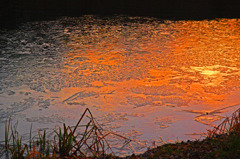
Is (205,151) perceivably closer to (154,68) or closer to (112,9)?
(154,68)

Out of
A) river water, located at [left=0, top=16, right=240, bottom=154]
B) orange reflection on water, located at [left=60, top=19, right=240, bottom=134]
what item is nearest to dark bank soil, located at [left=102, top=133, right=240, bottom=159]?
river water, located at [left=0, top=16, right=240, bottom=154]

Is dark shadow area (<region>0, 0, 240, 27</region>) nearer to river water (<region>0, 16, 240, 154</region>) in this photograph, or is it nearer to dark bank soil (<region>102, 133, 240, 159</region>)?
river water (<region>0, 16, 240, 154</region>)

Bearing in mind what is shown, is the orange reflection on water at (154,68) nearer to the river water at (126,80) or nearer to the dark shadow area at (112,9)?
the river water at (126,80)

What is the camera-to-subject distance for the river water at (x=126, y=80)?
409 centimetres

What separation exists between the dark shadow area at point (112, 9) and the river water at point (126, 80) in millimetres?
3691

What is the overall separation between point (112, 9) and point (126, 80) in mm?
10670

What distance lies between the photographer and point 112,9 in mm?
15711

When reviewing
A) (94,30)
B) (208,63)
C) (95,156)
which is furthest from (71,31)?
(95,156)

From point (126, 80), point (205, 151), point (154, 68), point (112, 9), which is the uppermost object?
point (112, 9)

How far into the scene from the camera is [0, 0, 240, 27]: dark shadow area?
13.3 metres

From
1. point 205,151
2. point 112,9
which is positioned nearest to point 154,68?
point 205,151

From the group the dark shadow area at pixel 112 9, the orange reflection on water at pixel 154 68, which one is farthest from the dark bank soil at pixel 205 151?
the dark shadow area at pixel 112 9

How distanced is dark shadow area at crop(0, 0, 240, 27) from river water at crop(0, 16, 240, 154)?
369 cm

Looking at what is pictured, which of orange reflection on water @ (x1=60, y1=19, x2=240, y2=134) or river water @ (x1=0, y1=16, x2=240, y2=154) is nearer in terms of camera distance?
river water @ (x1=0, y1=16, x2=240, y2=154)
